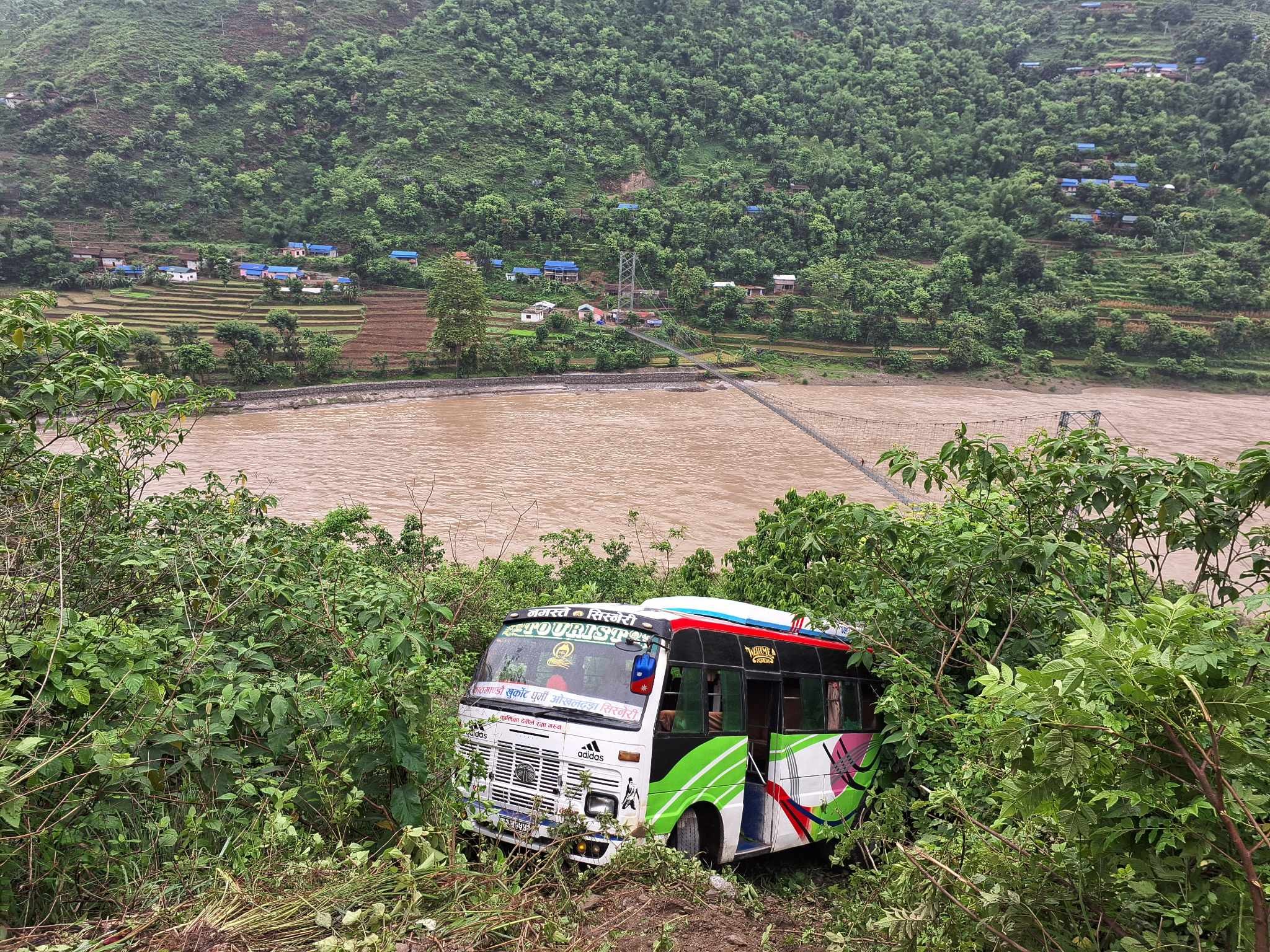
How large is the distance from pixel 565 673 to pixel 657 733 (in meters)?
0.60

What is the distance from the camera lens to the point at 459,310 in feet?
104

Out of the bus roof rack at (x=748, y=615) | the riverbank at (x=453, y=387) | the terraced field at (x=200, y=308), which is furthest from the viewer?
the terraced field at (x=200, y=308)

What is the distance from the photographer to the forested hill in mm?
44594

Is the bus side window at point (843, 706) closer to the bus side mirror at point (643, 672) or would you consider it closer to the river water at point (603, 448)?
the bus side mirror at point (643, 672)

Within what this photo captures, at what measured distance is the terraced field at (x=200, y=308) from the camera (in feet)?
99.8

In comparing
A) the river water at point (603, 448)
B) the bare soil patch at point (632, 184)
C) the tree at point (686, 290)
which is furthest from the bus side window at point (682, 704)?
the bare soil patch at point (632, 184)

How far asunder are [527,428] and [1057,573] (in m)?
22.8

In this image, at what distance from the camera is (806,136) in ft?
206

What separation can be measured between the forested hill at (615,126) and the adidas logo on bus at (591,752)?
44.1 meters

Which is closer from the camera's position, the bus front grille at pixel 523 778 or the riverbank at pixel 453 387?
the bus front grille at pixel 523 778

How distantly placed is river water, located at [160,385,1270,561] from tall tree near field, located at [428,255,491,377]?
A: 3008 mm

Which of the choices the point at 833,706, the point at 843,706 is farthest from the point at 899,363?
the point at 833,706

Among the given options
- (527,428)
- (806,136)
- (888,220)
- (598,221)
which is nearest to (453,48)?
(598,221)

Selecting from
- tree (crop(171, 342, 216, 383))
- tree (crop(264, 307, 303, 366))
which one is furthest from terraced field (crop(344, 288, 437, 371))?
tree (crop(171, 342, 216, 383))
